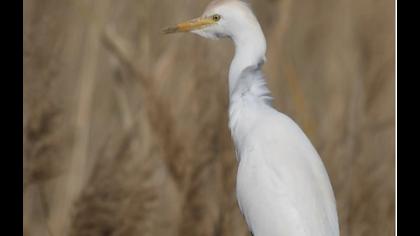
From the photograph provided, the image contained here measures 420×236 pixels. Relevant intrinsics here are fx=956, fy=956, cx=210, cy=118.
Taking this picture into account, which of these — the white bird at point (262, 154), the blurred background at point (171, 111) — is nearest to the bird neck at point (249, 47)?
the white bird at point (262, 154)

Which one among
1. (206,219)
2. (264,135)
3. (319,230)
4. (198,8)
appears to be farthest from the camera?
(198,8)

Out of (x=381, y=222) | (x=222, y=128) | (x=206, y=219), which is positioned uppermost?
(x=222, y=128)

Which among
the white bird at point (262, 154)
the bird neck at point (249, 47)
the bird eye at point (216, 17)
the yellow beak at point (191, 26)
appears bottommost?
the white bird at point (262, 154)

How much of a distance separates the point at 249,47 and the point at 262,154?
0.65 feet

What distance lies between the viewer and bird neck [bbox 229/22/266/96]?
173 cm

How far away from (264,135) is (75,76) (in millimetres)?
471

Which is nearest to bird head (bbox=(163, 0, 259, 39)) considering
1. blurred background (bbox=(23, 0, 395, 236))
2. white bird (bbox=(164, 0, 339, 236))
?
white bird (bbox=(164, 0, 339, 236))

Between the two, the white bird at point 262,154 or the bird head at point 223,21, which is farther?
the bird head at point 223,21

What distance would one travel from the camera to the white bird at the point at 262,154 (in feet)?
5.36

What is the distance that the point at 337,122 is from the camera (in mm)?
2176

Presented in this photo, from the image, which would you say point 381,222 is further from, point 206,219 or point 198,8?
point 198,8

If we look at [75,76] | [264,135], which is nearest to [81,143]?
[75,76]

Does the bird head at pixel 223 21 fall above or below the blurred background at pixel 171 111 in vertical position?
above

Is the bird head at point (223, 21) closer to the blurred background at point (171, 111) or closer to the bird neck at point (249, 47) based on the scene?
the bird neck at point (249, 47)
